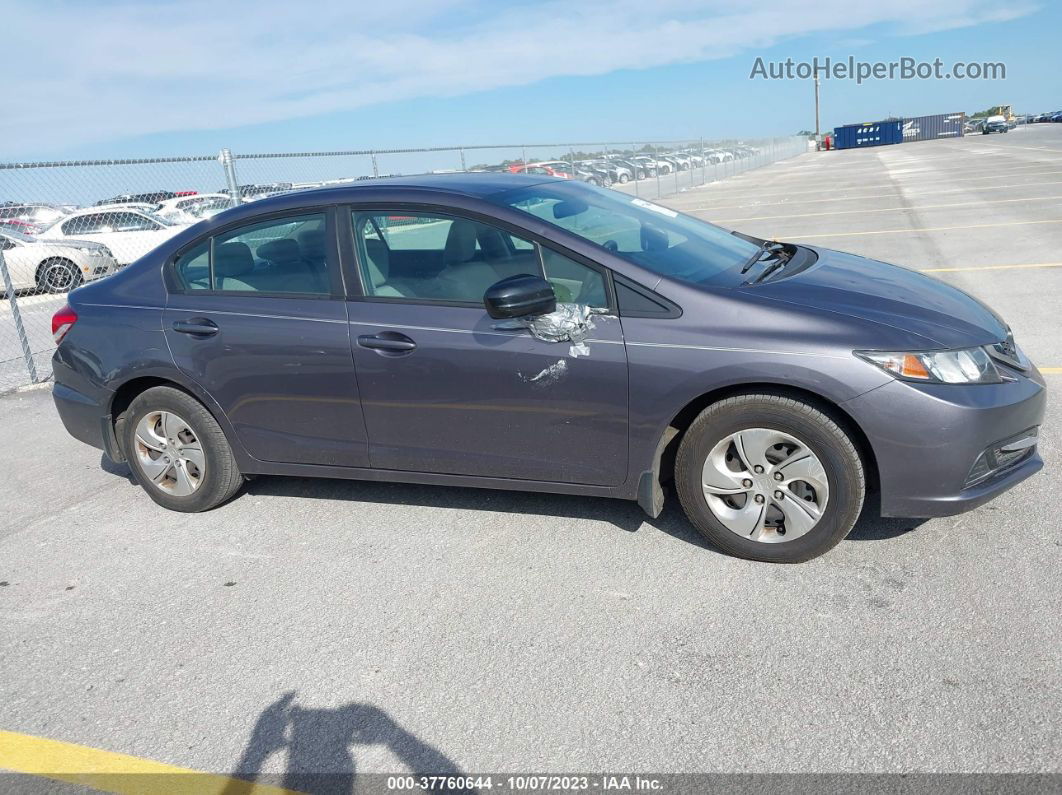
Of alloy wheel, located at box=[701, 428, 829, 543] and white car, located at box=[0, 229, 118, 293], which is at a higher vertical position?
white car, located at box=[0, 229, 118, 293]

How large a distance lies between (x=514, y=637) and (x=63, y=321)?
10.4 ft

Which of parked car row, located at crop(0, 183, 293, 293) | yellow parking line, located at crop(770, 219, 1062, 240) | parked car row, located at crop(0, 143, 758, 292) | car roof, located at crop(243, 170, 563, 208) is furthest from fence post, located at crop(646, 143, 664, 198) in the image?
car roof, located at crop(243, 170, 563, 208)

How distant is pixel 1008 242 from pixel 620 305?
10.1 m

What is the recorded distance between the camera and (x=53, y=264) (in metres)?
13.9

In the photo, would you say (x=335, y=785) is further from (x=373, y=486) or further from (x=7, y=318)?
(x=7, y=318)

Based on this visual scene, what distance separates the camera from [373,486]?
4.85 metres

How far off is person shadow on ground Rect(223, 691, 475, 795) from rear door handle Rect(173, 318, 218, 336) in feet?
6.59

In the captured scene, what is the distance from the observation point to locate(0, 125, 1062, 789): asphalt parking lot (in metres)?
2.67

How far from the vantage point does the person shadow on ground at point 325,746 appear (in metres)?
2.64

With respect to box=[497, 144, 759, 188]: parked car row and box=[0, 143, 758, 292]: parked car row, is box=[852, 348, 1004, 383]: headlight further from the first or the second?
box=[497, 144, 759, 188]: parked car row

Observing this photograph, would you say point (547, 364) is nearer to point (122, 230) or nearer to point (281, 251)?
point (281, 251)

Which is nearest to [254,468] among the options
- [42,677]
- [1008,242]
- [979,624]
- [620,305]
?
[42,677]

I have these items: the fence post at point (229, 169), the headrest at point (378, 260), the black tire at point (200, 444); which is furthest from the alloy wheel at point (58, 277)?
the headrest at point (378, 260)

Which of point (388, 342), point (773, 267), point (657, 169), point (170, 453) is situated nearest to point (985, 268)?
point (773, 267)
